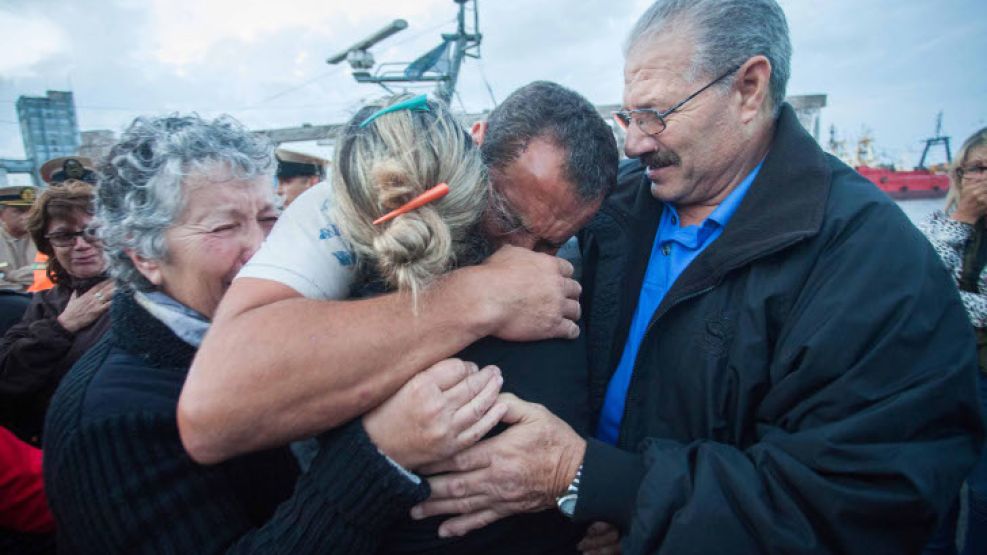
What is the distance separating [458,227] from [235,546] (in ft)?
3.34

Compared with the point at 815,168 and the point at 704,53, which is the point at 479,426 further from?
the point at 704,53

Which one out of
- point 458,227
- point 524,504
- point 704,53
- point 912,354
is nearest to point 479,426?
point 524,504

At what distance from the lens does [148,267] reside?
63.6 inches

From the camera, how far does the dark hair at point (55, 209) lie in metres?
3.09

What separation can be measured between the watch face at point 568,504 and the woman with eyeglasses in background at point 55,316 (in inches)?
112

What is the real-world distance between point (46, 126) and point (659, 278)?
47.2 ft

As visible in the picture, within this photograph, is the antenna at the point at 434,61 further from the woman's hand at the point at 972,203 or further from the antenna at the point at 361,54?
Answer: the woman's hand at the point at 972,203

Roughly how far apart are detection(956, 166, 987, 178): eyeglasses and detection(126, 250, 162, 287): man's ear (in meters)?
4.88

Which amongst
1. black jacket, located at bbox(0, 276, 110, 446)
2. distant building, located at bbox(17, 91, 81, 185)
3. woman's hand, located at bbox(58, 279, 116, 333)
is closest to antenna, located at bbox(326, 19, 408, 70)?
distant building, located at bbox(17, 91, 81, 185)

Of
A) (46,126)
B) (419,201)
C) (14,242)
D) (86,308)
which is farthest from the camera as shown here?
(46,126)

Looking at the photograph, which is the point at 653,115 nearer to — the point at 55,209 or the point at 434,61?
the point at 55,209

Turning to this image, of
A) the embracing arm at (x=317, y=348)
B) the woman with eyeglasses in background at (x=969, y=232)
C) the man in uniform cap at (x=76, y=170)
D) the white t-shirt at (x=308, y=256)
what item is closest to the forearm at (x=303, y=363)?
the embracing arm at (x=317, y=348)

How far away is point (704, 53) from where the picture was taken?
1733mm

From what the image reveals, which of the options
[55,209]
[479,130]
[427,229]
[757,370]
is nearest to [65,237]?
[55,209]
